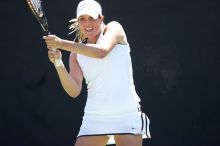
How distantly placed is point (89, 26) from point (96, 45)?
271mm

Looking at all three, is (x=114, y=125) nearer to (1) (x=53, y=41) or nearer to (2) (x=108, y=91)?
(2) (x=108, y=91)

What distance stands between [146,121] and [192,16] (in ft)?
5.88

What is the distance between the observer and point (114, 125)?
374 cm

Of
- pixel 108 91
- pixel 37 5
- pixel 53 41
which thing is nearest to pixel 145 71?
pixel 108 91

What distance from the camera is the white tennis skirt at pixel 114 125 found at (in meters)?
3.74

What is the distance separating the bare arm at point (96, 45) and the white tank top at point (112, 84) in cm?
9

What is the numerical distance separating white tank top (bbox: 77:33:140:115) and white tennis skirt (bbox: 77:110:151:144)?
3 centimetres

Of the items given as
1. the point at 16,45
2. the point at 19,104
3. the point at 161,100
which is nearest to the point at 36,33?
the point at 16,45

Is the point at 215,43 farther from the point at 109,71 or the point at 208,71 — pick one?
the point at 109,71

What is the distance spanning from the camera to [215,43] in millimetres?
5414

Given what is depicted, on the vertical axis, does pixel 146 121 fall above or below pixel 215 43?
below

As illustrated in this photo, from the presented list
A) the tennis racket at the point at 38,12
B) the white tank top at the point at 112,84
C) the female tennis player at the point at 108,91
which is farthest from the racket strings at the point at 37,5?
the white tank top at the point at 112,84

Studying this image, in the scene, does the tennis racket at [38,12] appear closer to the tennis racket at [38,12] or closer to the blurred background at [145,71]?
the tennis racket at [38,12]

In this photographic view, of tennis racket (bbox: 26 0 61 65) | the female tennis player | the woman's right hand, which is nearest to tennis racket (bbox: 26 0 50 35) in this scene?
tennis racket (bbox: 26 0 61 65)
